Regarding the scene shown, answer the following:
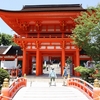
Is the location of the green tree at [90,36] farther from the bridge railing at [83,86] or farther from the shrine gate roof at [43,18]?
the shrine gate roof at [43,18]

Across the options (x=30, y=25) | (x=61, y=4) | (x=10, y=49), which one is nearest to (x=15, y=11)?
(x=30, y=25)

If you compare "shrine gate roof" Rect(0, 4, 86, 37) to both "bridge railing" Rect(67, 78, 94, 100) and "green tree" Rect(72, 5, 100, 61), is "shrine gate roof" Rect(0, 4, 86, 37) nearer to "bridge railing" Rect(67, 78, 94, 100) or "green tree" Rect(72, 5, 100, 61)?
"green tree" Rect(72, 5, 100, 61)

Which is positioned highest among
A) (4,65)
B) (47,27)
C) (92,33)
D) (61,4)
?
(61,4)

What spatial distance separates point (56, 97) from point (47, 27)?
44.5 ft

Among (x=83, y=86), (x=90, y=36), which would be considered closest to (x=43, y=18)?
(x=90, y=36)

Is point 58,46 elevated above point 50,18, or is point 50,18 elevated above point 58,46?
point 50,18

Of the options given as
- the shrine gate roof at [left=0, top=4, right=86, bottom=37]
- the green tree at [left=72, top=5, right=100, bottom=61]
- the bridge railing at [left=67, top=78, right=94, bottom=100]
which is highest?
the shrine gate roof at [left=0, top=4, right=86, bottom=37]

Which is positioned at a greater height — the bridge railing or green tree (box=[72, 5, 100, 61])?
green tree (box=[72, 5, 100, 61])

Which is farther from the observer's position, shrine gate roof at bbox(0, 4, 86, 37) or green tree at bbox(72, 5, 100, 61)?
shrine gate roof at bbox(0, 4, 86, 37)

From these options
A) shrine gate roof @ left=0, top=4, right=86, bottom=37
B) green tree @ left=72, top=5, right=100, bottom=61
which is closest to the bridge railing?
green tree @ left=72, top=5, right=100, bottom=61

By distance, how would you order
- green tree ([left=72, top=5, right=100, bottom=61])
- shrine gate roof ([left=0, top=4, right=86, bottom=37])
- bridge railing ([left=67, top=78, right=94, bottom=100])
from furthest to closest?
1. shrine gate roof ([left=0, top=4, right=86, bottom=37])
2. green tree ([left=72, top=5, right=100, bottom=61])
3. bridge railing ([left=67, top=78, right=94, bottom=100])

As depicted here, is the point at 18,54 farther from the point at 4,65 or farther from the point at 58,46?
the point at 58,46

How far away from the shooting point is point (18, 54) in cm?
2952

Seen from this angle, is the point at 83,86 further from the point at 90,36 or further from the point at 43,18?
the point at 43,18
